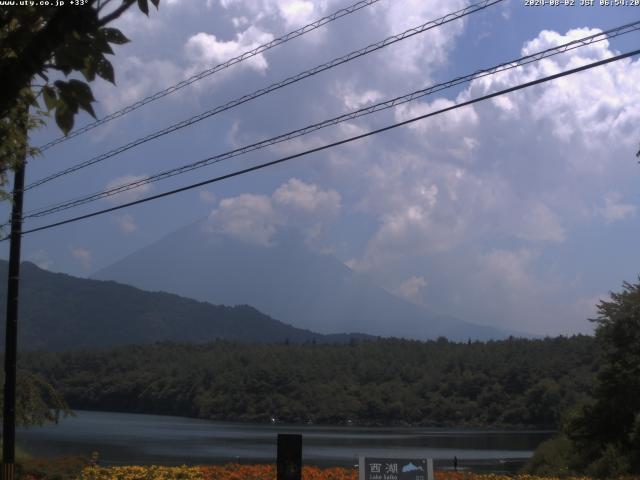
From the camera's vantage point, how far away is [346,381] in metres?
116

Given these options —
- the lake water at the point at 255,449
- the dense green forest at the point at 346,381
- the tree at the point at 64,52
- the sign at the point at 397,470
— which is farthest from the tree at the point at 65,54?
the dense green forest at the point at 346,381

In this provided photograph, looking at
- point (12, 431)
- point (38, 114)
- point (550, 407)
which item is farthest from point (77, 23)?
point (550, 407)

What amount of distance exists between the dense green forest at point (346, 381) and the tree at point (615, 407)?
56.3m

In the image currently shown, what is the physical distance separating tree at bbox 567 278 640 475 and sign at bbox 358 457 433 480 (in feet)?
47.0

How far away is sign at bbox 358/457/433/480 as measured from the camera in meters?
12.6

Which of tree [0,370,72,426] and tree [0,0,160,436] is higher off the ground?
tree [0,0,160,436]

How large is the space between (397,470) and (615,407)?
17.0 metres

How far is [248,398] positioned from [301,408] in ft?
30.3

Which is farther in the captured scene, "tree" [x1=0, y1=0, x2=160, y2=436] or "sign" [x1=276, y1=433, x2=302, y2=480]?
"sign" [x1=276, y1=433, x2=302, y2=480]

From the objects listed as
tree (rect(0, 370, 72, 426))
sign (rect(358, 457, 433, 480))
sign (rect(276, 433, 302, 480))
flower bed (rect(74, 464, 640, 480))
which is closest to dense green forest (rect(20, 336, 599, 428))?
tree (rect(0, 370, 72, 426))

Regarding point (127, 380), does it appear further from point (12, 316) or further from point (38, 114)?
point (38, 114)

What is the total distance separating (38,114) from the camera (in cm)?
1022

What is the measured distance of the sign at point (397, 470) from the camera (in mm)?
12602

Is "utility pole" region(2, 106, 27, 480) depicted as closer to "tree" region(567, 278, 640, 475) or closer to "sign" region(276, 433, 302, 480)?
"sign" region(276, 433, 302, 480)
